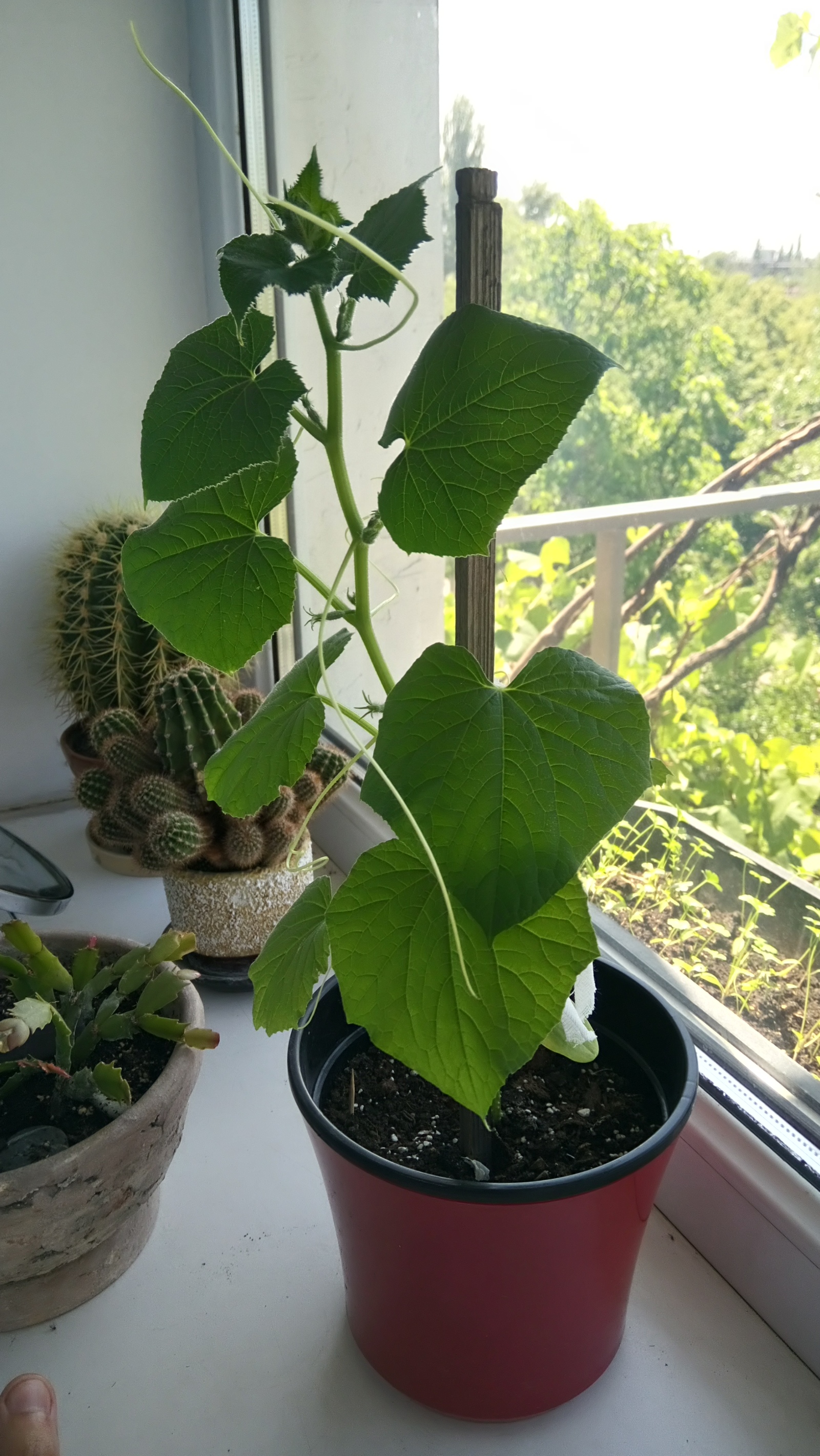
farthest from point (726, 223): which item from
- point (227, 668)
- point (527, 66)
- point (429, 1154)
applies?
point (429, 1154)

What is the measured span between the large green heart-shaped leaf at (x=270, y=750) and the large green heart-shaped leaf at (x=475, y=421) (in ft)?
0.33

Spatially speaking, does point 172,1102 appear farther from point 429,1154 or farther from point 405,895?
point 405,895

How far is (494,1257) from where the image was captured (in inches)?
18.0

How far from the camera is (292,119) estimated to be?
3.31 feet

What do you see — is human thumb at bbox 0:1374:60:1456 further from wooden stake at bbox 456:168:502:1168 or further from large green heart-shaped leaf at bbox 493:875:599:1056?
wooden stake at bbox 456:168:502:1168

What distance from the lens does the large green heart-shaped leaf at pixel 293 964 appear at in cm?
47

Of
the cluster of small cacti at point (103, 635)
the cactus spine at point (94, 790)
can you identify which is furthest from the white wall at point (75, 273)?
the cactus spine at point (94, 790)

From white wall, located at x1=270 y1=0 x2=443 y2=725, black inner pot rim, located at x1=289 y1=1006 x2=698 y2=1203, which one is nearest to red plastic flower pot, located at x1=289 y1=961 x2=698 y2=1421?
black inner pot rim, located at x1=289 y1=1006 x2=698 y2=1203

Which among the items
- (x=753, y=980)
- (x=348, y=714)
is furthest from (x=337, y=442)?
(x=753, y=980)

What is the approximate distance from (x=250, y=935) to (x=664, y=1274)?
410 millimetres

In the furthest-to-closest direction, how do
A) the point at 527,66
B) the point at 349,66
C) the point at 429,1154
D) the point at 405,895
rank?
the point at 349,66 → the point at 527,66 → the point at 429,1154 → the point at 405,895

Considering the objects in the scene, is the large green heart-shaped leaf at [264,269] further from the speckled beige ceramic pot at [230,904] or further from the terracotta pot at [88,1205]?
the speckled beige ceramic pot at [230,904]

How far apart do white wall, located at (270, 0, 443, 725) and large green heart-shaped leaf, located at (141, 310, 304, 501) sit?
2.01ft

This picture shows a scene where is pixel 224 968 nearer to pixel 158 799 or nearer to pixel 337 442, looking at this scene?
pixel 158 799
